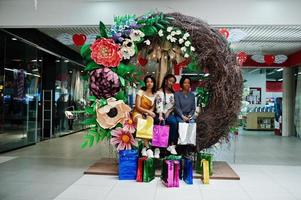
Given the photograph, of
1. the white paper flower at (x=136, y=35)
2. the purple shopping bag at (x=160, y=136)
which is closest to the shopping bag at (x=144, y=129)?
the purple shopping bag at (x=160, y=136)

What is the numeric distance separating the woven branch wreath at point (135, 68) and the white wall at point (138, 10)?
67 centimetres

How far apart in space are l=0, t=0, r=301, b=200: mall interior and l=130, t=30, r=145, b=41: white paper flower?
30.4 inches

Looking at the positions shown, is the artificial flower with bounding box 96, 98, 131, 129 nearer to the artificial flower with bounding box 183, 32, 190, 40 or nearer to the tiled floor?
the tiled floor

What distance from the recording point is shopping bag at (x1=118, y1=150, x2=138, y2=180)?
5152 mm

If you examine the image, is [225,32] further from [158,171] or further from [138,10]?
[158,171]

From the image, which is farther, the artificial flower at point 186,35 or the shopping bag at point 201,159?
the artificial flower at point 186,35

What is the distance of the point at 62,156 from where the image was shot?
7.16m

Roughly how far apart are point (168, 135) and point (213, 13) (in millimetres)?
2445

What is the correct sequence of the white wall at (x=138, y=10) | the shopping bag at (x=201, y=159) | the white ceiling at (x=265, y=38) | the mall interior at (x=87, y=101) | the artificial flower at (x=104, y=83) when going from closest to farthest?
the mall interior at (x=87, y=101) → the shopping bag at (x=201, y=159) → the artificial flower at (x=104, y=83) → the white wall at (x=138, y=10) → the white ceiling at (x=265, y=38)

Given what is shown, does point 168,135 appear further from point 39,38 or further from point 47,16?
point 39,38

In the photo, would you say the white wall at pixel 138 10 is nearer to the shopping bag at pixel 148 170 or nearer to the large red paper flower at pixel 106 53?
the large red paper flower at pixel 106 53

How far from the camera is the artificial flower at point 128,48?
557 cm

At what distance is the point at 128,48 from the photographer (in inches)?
219

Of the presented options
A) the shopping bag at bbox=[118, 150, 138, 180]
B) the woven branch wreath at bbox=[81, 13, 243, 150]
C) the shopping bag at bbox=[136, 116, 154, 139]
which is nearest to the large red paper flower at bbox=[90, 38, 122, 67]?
the woven branch wreath at bbox=[81, 13, 243, 150]
